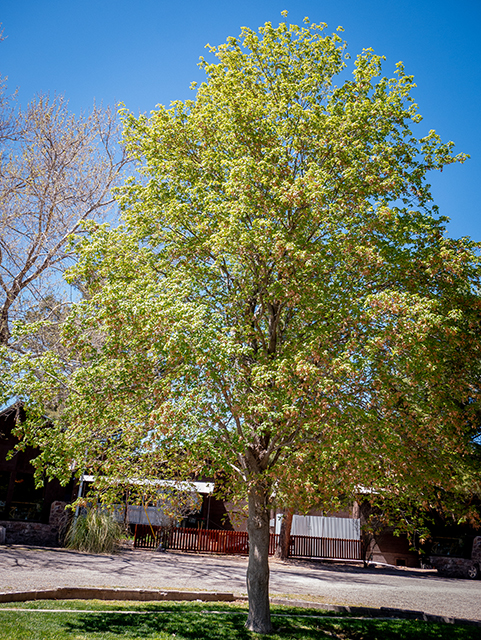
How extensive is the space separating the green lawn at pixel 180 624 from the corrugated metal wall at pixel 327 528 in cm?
2044

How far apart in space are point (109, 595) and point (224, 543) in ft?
53.7

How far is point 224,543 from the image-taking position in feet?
87.2

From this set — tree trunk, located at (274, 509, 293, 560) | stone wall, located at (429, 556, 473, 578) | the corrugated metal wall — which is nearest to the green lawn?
tree trunk, located at (274, 509, 293, 560)

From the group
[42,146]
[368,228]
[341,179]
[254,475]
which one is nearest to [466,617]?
[254,475]

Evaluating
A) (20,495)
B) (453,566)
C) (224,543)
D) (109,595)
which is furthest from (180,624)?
(453,566)

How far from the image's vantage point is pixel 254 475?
9195mm

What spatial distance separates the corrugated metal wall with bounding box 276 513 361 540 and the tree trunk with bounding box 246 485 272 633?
2277 centimetres

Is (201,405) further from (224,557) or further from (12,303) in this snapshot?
(224,557)

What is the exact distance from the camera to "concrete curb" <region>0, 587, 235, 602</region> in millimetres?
9858

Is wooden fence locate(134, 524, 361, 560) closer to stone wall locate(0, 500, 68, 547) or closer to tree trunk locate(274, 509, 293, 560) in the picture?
tree trunk locate(274, 509, 293, 560)

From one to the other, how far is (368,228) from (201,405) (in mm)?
4583

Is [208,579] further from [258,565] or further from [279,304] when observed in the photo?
[279,304]

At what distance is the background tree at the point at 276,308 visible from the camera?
804cm

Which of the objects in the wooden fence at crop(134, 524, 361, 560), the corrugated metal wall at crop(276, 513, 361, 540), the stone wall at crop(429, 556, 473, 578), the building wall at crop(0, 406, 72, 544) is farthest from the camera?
the corrugated metal wall at crop(276, 513, 361, 540)
